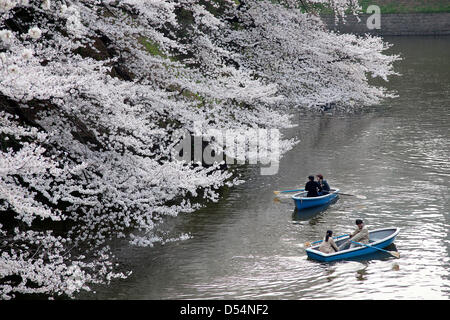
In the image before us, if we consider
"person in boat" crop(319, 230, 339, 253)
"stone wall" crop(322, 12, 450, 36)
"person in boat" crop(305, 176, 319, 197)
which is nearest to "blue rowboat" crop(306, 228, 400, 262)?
"person in boat" crop(319, 230, 339, 253)

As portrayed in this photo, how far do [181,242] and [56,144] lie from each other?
5.13 m

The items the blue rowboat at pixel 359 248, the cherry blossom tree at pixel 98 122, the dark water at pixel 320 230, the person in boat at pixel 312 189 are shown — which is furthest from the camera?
the person in boat at pixel 312 189

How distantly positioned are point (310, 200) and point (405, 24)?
58806 mm

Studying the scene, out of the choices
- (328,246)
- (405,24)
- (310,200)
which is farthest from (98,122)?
(405,24)

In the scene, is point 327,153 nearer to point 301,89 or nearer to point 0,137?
point 301,89

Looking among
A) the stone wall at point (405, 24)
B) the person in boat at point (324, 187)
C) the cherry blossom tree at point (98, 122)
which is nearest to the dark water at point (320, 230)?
the person in boat at point (324, 187)

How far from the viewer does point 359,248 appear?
18.9m

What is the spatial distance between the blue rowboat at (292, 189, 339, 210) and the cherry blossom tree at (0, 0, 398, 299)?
2999 mm

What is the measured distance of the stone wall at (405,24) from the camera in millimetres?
73250

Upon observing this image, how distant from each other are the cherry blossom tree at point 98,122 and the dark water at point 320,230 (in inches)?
41.3

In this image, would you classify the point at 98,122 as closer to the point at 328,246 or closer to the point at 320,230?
the point at 328,246

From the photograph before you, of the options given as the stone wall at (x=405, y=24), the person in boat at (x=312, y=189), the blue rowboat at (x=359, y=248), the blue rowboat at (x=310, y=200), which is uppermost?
the stone wall at (x=405, y=24)

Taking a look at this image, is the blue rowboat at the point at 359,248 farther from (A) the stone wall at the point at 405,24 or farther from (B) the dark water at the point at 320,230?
(A) the stone wall at the point at 405,24

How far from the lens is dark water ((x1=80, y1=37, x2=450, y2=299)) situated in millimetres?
16703
